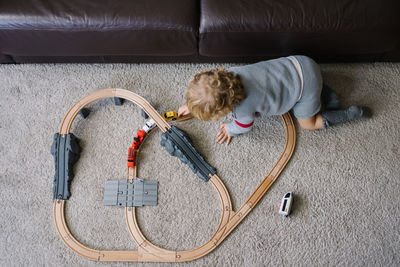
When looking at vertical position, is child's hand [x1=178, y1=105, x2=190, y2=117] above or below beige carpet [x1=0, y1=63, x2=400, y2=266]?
above

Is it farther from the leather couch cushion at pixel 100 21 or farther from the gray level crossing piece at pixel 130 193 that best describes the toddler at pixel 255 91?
the gray level crossing piece at pixel 130 193

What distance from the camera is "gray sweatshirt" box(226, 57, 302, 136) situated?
3.53 ft

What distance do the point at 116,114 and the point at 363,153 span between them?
1129mm

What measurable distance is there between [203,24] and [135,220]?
2.76 feet

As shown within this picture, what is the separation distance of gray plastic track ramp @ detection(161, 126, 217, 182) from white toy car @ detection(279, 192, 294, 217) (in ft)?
1.03

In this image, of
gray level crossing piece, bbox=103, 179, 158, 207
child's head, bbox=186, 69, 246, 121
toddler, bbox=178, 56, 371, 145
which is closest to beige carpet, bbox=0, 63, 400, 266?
gray level crossing piece, bbox=103, 179, 158, 207

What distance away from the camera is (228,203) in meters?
1.28

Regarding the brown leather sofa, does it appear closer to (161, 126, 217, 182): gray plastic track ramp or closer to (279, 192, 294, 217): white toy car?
(161, 126, 217, 182): gray plastic track ramp

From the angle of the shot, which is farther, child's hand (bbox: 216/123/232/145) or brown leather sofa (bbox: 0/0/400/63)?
child's hand (bbox: 216/123/232/145)

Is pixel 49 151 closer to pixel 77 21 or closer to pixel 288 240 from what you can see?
pixel 77 21

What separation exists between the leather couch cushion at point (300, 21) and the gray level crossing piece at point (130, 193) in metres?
0.66

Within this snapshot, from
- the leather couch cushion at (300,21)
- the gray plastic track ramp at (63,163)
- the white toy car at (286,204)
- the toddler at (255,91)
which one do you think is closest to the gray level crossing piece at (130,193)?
the gray plastic track ramp at (63,163)


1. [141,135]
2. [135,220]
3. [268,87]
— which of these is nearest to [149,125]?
[141,135]

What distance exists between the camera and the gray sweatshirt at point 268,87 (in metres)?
1.08
